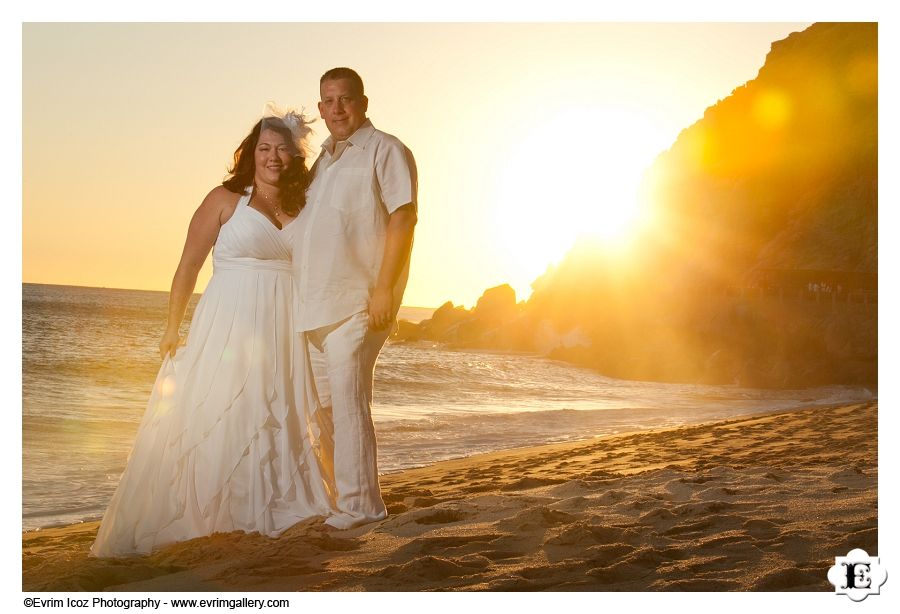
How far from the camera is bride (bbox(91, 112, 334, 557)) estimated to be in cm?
467

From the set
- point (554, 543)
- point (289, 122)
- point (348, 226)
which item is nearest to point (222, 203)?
point (289, 122)

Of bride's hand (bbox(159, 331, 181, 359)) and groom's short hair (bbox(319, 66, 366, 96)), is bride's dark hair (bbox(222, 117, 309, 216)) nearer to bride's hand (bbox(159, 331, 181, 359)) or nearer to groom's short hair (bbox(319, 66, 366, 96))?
groom's short hair (bbox(319, 66, 366, 96))

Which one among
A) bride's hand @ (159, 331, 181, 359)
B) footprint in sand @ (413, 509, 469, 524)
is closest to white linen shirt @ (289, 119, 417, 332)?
bride's hand @ (159, 331, 181, 359)

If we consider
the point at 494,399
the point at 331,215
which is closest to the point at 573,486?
the point at 331,215

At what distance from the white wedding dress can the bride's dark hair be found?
0.14m

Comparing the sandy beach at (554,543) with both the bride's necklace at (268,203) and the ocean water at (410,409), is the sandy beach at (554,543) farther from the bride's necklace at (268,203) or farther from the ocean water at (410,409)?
the ocean water at (410,409)

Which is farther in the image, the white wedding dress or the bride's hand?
the bride's hand

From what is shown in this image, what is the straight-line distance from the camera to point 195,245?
193 inches

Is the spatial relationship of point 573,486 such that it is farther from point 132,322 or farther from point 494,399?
point 132,322

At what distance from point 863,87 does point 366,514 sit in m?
42.7

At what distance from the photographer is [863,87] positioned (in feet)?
134

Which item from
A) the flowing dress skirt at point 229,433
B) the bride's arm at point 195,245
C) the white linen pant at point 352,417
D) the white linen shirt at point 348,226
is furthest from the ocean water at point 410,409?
the white linen shirt at point 348,226

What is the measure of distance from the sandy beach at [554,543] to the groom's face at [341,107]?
2164 millimetres
